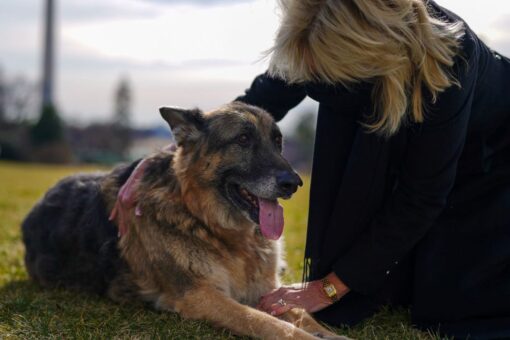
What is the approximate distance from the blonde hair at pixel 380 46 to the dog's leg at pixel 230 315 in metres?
1.37

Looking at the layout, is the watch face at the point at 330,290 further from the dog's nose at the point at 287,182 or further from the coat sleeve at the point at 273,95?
the coat sleeve at the point at 273,95

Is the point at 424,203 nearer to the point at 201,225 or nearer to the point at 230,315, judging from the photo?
the point at 230,315

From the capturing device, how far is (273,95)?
494 centimetres

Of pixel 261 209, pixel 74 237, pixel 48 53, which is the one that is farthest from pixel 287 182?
pixel 48 53

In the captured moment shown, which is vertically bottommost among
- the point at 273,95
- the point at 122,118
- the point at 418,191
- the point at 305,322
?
the point at 122,118

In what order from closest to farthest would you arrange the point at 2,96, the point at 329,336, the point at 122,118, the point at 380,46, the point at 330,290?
the point at 380,46
the point at 329,336
the point at 330,290
the point at 2,96
the point at 122,118

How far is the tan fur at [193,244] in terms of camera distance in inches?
161

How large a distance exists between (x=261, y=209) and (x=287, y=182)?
32 centimetres

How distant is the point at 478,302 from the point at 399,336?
572 mm

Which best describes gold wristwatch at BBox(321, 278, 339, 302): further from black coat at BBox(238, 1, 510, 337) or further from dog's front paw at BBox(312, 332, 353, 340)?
dog's front paw at BBox(312, 332, 353, 340)

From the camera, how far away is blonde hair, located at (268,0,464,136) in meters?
3.36

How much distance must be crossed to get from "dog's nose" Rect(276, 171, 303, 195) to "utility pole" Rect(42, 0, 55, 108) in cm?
5043

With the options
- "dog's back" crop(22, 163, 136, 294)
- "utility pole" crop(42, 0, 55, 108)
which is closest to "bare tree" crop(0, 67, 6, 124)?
"utility pole" crop(42, 0, 55, 108)

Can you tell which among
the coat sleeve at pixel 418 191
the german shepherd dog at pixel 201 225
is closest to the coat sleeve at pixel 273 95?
the german shepherd dog at pixel 201 225
